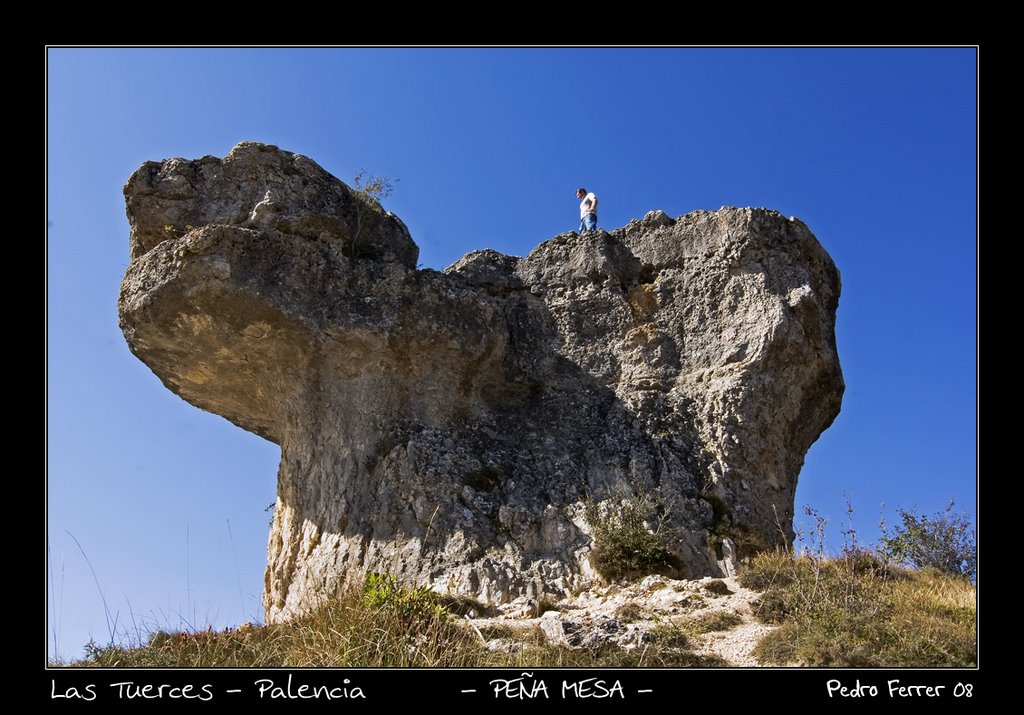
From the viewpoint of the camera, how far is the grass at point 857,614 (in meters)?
7.14

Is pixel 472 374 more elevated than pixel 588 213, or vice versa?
pixel 588 213

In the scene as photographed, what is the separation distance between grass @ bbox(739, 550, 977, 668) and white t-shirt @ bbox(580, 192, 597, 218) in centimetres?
658

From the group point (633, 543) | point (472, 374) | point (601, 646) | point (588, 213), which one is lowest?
point (601, 646)

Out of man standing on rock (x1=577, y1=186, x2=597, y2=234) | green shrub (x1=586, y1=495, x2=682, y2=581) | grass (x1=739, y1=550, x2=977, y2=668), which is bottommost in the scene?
grass (x1=739, y1=550, x2=977, y2=668)

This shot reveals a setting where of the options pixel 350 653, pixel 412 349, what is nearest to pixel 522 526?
pixel 412 349

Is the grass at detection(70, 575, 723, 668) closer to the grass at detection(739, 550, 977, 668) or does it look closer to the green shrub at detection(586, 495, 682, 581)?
the grass at detection(739, 550, 977, 668)

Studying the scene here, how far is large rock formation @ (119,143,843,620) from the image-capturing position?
10.5 m

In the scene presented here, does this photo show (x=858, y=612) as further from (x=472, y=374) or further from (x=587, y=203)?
(x=587, y=203)

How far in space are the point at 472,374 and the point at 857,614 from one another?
5809mm

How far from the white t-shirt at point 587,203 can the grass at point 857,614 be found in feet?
21.6

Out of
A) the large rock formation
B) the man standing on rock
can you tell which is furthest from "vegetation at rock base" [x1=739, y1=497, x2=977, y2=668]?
the man standing on rock

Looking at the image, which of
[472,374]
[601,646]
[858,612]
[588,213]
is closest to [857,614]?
[858,612]

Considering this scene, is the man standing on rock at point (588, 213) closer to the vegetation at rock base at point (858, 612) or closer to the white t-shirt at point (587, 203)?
the white t-shirt at point (587, 203)

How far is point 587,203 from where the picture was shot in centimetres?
1449
